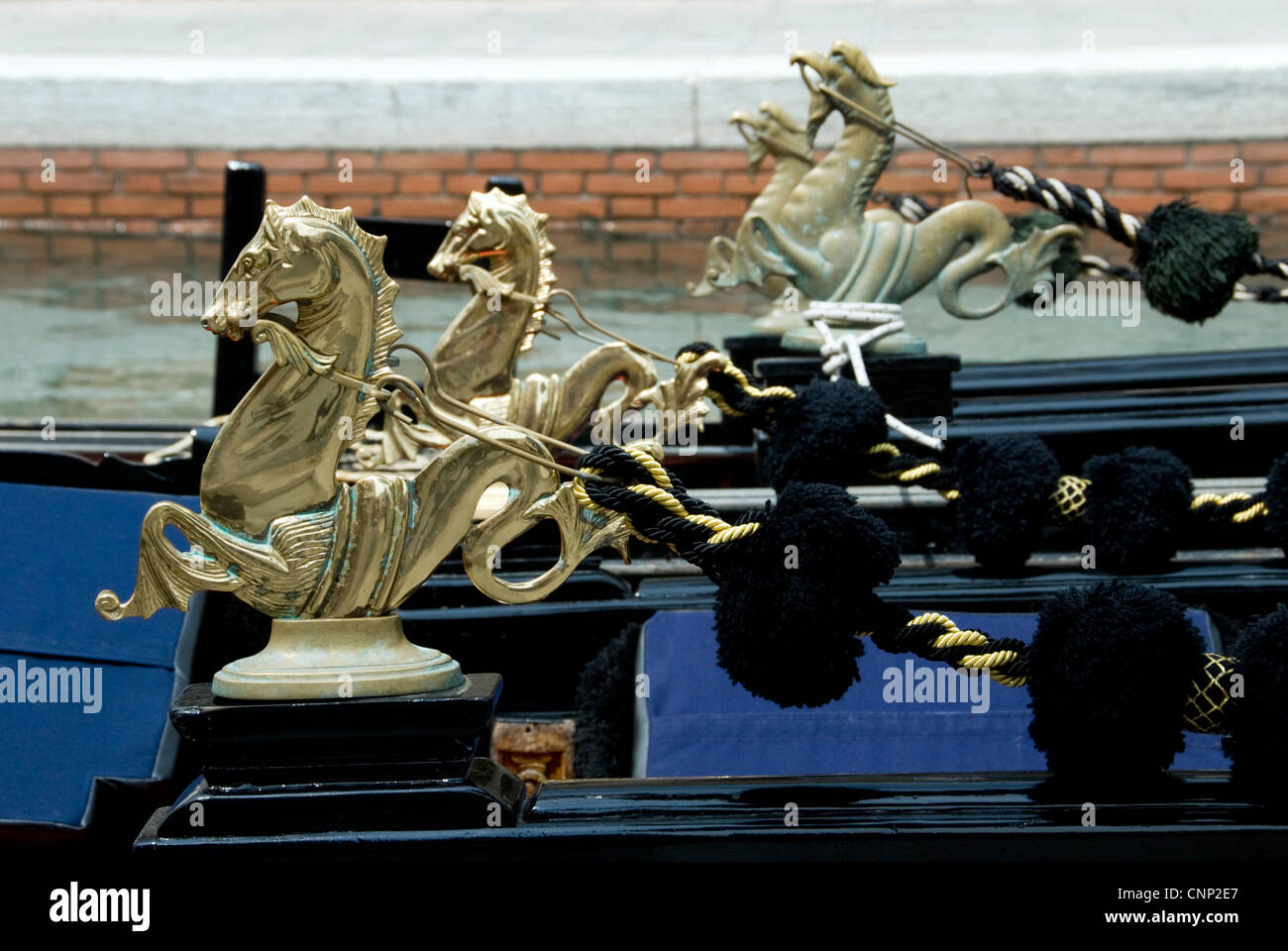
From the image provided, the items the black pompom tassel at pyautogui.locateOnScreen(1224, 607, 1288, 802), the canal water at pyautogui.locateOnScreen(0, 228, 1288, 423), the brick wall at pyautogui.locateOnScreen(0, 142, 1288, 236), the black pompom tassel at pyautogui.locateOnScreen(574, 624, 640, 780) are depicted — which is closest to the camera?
the black pompom tassel at pyautogui.locateOnScreen(1224, 607, 1288, 802)

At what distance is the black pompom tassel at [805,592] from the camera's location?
86cm

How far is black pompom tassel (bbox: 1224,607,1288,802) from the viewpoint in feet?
2.65

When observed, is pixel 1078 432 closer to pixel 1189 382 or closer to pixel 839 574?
pixel 1189 382

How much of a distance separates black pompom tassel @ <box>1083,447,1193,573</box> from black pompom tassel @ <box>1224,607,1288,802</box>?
420 millimetres

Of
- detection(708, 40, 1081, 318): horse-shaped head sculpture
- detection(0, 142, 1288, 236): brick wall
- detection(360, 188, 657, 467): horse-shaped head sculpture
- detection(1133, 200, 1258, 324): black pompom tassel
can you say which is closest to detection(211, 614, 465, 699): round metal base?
detection(360, 188, 657, 467): horse-shaped head sculpture

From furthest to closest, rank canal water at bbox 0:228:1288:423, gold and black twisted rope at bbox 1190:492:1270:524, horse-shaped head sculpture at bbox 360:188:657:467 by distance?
canal water at bbox 0:228:1288:423, horse-shaped head sculpture at bbox 360:188:657:467, gold and black twisted rope at bbox 1190:492:1270:524

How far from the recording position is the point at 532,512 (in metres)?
0.89

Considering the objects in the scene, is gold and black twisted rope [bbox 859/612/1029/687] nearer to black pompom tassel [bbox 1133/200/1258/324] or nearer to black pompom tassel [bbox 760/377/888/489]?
black pompom tassel [bbox 760/377/888/489]

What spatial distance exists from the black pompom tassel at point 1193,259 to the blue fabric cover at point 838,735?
2.75 ft

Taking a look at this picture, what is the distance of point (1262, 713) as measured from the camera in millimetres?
818

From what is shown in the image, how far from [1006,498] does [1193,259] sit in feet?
2.15
